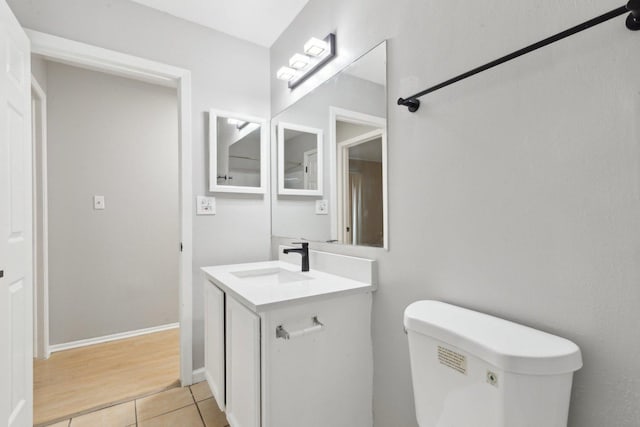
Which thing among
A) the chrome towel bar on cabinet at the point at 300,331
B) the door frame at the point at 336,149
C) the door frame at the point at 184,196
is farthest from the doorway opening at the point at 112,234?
the chrome towel bar on cabinet at the point at 300,331

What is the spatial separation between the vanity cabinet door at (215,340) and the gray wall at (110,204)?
138 centimetres

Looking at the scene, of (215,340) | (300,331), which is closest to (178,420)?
(215,340)

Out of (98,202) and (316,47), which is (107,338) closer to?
(98,202)

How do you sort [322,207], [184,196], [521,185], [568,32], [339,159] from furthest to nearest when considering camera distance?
[184,196], [322,207], [339,159], [521,185], [568,32]

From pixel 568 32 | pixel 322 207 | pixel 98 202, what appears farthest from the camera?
pixel 98 202

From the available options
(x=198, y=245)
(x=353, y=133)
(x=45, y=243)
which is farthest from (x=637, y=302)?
(x=45, y=243)

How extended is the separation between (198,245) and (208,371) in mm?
752

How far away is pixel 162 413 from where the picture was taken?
1638mm

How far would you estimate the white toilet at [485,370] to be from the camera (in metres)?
0.67

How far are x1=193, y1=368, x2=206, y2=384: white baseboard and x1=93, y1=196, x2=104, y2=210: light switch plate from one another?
163cm

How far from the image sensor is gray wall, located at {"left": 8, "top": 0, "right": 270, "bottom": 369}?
1.66 m

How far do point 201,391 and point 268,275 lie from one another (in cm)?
83

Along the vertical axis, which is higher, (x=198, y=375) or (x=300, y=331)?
(x=300, y=331)

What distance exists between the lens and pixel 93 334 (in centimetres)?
251
